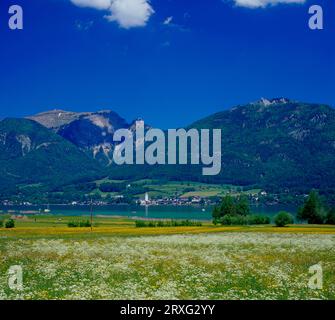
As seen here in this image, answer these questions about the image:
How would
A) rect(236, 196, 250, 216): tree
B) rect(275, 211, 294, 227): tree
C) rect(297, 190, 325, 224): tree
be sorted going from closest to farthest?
1. rect(275, 211, 294, 227): tree
2. rect(297, 190, 325, 224): tree
3. rect(236, 196, 250, 216): tree

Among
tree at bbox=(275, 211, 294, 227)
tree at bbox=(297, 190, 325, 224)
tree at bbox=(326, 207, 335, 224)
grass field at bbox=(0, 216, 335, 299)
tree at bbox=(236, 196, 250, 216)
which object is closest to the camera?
grass field at bbox=(0, 216, 335, 299)

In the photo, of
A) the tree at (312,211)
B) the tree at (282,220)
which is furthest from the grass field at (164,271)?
the tree at (312,211)

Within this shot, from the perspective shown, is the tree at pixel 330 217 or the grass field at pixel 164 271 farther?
the tree at pixel 330 217

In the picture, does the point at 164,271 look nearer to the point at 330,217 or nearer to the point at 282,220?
the point at 282,220

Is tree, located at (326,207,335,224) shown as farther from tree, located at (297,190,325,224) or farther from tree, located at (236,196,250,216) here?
tree, located at (236,196,250,216)

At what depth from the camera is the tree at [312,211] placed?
86125mm

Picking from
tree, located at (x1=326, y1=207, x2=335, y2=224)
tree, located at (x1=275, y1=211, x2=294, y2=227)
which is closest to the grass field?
tree, located at (x1=275, y1=211, x2=294, y2=227)

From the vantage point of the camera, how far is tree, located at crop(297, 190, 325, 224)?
86125 millimetres

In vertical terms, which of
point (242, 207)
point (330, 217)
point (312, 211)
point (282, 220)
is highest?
point (242, 207)

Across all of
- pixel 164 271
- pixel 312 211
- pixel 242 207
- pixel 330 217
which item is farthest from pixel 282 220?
pixel 164 271

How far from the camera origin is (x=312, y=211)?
8738 cm

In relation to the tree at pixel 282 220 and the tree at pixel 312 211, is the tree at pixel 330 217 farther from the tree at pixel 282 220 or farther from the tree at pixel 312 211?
the tree at pixel 282 220
